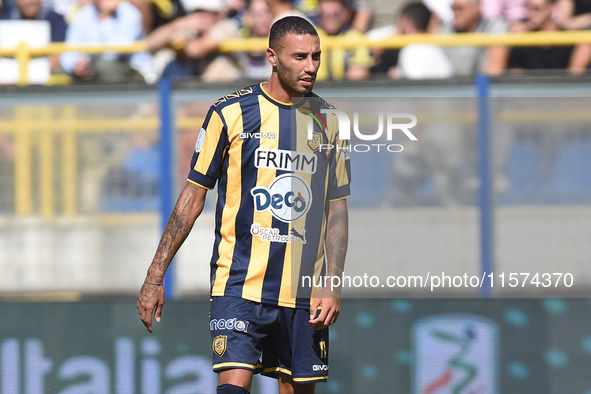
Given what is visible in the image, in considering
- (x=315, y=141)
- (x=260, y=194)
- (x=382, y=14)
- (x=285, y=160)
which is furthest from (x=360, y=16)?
(x=260, y=194)

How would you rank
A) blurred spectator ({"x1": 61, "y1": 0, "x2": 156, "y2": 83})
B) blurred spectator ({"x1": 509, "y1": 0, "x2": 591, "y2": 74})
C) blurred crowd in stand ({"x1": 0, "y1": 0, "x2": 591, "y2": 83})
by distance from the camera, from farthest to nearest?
1. blurred spectator ({"x1": 61, "y1": 0, "x2": 156, "y2": 83})
2. blurred crowd in stand ({"x1": 0, "y1": 0, "x2": 591, "y2": 83})
3. blurred spectator ({"x1": 509, "y1": 0, "x2": 591, "y2": 74})

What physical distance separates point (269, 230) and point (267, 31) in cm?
330

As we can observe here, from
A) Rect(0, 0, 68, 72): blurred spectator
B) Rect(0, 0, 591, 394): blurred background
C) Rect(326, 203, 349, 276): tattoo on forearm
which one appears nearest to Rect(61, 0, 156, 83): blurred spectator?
Rect(0, 0, 68, 72): blurred spectator

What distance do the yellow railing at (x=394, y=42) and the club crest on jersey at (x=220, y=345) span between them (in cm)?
250

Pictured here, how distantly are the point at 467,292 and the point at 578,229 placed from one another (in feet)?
2.40

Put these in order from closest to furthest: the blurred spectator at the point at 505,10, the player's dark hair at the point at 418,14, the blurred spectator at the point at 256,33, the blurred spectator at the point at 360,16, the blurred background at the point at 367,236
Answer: the blurred background at the point at 367,236 < the blurred spectator at the point at 256,33 < the blurred spectator at the point at 505,10 < the player's dark hair at the point at 418,14 < the blurred spectator at the point at 360,16

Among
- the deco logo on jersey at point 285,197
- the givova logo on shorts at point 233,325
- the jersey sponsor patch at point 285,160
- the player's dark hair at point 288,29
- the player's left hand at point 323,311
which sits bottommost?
the givova logo on shorts at point 233,325

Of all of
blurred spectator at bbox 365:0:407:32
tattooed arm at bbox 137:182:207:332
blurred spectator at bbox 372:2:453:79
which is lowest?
tattooed arm at bbox 137:182:207:332

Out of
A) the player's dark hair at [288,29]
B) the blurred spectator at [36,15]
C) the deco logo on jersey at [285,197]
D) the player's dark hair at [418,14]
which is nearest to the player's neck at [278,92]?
the player's dark hair at [288,29]

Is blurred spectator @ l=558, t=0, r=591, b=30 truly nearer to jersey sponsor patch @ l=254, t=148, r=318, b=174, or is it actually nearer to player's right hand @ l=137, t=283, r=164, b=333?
jersey sponsor patch @ l=254, t=148, r=318, b=174

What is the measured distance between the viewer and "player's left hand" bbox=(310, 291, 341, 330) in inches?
134

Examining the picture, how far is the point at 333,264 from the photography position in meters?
3.51

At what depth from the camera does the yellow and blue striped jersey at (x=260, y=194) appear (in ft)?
11.3

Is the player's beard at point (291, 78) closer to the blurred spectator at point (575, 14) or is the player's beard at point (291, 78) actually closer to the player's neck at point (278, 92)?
the player's neck at point (278, 92)
